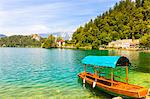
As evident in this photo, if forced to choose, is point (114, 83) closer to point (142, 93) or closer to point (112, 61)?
point (112, 61)

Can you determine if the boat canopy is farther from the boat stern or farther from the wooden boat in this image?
the boat stern

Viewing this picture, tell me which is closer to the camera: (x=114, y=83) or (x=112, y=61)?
(x=112, y=61)

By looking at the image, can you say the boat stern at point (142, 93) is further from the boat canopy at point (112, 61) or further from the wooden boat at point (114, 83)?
the boat canopy at point (112, 61)

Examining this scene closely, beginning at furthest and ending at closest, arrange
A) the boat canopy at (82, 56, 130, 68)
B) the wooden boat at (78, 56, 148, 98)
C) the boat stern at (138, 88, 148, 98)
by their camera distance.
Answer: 1. the boat canopy at (82, 56, 130, 68)
2. the wooden boat at (78, 56, 148, 98)
3. the boat stern at (138, 88, 148, 98)

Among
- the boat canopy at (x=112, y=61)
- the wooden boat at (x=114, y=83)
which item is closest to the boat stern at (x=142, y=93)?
the wooden boat at (x=114, y=83)

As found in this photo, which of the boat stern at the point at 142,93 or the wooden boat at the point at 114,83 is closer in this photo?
the boat stern at the point at 142,93

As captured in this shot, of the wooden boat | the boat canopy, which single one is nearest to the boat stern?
the wooden boat

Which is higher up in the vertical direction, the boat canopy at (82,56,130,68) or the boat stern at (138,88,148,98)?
the boat canopy at (82,56,130,68)

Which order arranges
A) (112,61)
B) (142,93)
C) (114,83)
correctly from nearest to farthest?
(142,93), (112,61), (114,83)

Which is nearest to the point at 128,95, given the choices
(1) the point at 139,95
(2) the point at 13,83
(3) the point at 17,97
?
(1) the point at 139,95

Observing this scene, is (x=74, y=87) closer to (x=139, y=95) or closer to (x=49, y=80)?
(x=49, y=80)

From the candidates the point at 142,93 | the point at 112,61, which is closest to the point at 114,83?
the point at 112,61

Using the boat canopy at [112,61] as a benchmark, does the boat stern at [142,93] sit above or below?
below

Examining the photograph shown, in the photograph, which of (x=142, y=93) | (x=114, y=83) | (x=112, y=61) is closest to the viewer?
(x=142, y=93)
